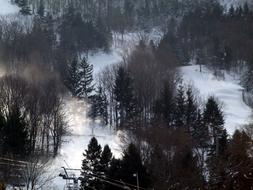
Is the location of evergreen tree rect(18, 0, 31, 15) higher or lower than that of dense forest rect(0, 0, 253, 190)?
higher

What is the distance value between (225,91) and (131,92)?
20992 mm

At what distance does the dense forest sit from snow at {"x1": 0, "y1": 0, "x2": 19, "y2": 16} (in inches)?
91.4

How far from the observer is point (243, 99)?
3209 inches

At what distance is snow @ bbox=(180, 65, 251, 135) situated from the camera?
72037 mm

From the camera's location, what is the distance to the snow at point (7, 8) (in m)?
121

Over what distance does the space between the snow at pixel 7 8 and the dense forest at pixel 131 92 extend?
2323mm

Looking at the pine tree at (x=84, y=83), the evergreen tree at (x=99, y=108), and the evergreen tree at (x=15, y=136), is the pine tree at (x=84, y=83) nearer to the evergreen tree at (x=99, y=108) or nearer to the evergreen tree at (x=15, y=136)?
the evergreen tree at (x=99, y=108)

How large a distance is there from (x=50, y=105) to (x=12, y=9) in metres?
75.0

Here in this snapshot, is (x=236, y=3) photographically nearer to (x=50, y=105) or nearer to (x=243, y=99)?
(x=243, y=99)

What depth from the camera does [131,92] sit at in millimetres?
71438

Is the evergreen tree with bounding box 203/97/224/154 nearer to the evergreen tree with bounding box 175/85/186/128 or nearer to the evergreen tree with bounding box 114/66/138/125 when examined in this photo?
the evergreen tree with bounding box 175/85/186/128

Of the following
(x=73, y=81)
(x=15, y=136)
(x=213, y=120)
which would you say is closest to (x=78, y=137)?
(x=73, y=81)

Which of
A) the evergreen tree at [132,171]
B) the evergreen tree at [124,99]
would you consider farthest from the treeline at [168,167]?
the evergreen tree at [124,99]

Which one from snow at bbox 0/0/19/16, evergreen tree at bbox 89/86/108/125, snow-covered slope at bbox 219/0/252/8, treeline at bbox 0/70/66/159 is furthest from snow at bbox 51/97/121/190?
snow-covered slope at bbox 219/0/252/8
